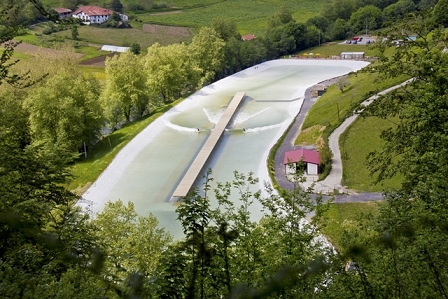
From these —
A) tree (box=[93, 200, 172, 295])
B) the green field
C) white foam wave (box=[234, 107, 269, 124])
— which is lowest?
white foam wave (box=[234, 107, 269, 124])

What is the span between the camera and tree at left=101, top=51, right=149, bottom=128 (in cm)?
3866

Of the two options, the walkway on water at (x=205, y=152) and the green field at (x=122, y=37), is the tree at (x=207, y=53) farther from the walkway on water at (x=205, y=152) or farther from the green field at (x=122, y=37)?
the green field at (x=122, y=37)

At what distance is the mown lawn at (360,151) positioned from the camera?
22969mm

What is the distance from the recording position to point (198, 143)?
34.7 meters

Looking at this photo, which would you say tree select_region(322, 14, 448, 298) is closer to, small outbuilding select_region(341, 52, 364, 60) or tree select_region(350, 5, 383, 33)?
small outbuilding select_region(341, 52, 364, 60)

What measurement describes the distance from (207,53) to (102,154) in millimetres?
26506

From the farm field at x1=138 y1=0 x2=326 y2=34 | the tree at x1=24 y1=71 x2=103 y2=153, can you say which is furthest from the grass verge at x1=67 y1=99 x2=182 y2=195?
the farm field at x1=138 y1=0 x2=326 y2=34

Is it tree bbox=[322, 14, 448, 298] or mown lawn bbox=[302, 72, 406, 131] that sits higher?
tree bbox=[322, 14, 448, 298]

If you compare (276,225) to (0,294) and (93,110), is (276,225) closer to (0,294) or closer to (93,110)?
(0,294)

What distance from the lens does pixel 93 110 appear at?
33.0 metres

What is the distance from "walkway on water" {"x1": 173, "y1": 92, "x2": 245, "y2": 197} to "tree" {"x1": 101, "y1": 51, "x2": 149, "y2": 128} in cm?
817

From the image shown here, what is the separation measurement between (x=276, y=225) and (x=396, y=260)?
2638 millimetres

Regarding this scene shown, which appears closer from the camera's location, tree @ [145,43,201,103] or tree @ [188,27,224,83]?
tree @ [145,43,201,103]

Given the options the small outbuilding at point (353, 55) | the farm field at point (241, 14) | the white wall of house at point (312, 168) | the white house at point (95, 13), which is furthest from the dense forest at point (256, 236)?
the white house at point (95, 13)
